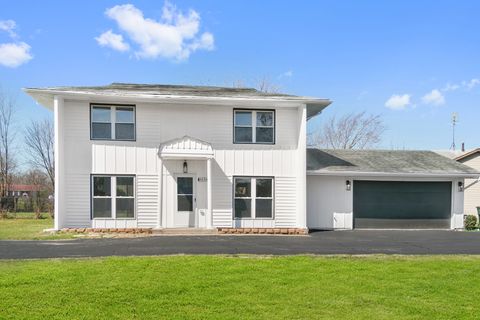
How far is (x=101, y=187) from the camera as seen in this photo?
15.8 m

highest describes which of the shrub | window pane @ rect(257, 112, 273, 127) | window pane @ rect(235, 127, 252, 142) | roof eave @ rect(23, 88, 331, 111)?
roof eave @ rect(23, 88, 331, 111)

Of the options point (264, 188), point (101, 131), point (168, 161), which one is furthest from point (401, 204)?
A: point (101, 131)

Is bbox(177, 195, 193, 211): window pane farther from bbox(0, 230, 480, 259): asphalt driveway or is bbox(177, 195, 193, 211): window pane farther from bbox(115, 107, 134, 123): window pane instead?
bbox(115, 107, 134, 123): window pane

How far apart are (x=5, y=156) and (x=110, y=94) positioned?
1960cm

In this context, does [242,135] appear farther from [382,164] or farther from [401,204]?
[401,204]

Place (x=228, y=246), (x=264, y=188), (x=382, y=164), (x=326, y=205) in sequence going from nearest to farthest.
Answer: (x=228, y=246)
(x=264, y=188)
(x=326, y=205)
(x=382, y=164)

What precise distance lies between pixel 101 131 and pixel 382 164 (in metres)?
12.3

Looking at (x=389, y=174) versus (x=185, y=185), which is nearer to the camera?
(x=185, y=185)

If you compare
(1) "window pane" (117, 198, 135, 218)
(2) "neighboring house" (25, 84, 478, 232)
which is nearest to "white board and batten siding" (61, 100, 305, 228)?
(2) "neighboring house" (25, 84, 478, 232)

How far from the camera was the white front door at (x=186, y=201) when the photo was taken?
16266 mm

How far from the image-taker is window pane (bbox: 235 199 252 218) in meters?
16.5

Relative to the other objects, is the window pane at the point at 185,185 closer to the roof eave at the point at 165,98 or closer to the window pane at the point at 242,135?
the window pane at the point at 242,135

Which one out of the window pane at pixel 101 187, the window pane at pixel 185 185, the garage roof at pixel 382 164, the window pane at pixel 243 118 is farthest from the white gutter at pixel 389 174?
the window pane at pixel 101 187

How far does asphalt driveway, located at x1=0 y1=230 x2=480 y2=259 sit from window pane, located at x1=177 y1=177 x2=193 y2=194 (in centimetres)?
278
